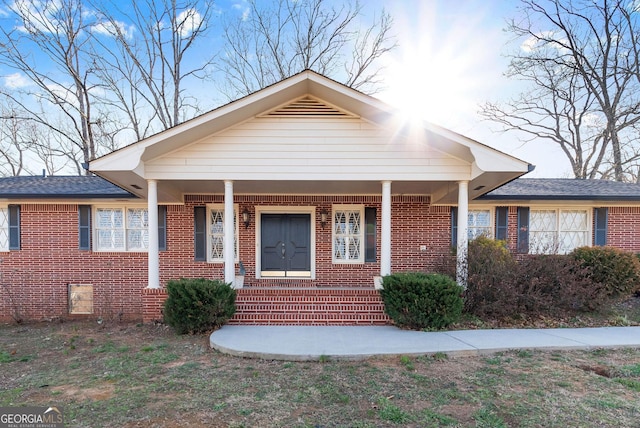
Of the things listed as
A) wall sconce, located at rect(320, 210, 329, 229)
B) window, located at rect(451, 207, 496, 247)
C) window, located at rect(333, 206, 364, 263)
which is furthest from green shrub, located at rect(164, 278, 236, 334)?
window, located at rect(451, 207, 496, 247)

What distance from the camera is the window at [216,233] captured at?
9148 millimetres

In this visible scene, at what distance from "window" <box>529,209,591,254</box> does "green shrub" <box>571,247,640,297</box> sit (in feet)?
5.78

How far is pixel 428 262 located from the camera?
9.05 m

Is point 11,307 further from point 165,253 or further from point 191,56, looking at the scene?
point 191,56

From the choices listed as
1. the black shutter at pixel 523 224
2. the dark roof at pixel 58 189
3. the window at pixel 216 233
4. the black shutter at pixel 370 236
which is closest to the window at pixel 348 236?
the black shutter at pixel 370 236

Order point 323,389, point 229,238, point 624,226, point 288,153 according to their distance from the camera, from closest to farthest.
Result: point 323,389 < point 288,153 < point 229,238 < point 624,226

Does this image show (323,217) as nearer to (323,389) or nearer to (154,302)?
(154,302)

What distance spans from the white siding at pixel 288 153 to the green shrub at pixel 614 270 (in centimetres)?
Result: 522

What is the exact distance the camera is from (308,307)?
22.6ft

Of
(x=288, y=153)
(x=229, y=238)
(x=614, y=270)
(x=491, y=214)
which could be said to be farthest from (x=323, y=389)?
Result: (x=491, y=214)

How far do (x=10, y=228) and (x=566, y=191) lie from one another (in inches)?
597

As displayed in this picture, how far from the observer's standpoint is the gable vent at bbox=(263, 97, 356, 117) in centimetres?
673

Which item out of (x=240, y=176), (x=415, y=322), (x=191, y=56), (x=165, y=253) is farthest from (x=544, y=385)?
(x=191, y=56)

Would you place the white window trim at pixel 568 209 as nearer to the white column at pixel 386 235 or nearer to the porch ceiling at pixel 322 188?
the porch ceiling at pixel 322 188
